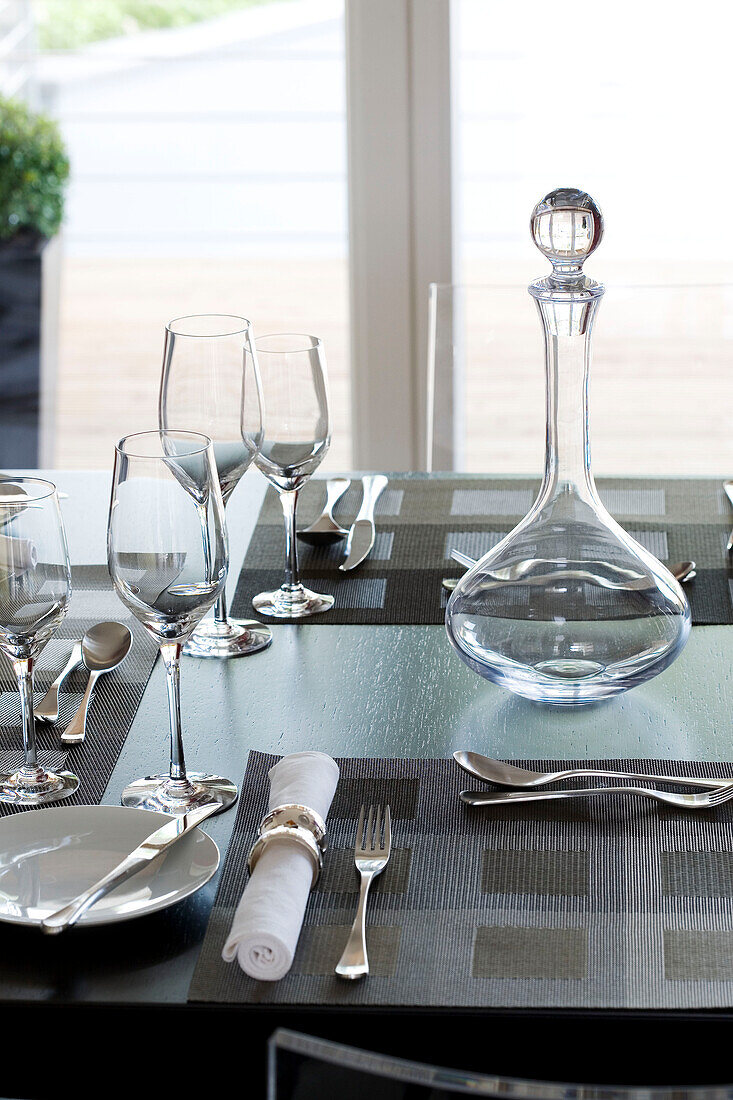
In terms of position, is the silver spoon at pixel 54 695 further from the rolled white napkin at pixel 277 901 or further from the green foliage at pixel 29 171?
the green foliage at pixel 29 171

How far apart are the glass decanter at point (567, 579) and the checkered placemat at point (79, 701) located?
0.95 feet

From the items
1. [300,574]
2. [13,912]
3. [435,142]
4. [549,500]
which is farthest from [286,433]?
[435,142]

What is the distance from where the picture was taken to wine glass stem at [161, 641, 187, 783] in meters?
0.91

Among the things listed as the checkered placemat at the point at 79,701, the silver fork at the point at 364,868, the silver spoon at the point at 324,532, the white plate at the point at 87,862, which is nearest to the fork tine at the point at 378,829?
the silver fork at the point at 364,868

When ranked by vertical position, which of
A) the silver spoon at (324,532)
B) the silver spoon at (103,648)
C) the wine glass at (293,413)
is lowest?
the silver spoon at (103,648)

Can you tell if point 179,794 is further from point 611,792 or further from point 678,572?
point 678,572

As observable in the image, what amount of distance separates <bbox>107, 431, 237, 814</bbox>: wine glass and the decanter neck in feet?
1.07

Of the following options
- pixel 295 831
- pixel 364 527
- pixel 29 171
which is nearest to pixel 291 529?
pixel 364 527

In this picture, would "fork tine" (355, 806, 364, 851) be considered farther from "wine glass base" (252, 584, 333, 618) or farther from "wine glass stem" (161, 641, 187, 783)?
"wine glass base" (252, 584, 333, 618)

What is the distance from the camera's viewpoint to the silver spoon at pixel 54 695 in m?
1.06

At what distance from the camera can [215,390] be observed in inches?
45.4

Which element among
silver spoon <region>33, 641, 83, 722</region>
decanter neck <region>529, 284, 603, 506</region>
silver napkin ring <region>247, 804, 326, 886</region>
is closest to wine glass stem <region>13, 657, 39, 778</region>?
silver spoon <region>33, 641, 83, 722</region>

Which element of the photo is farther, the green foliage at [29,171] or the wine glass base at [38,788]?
the green foliage at [29,171]

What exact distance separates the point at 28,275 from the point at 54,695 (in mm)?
2409
